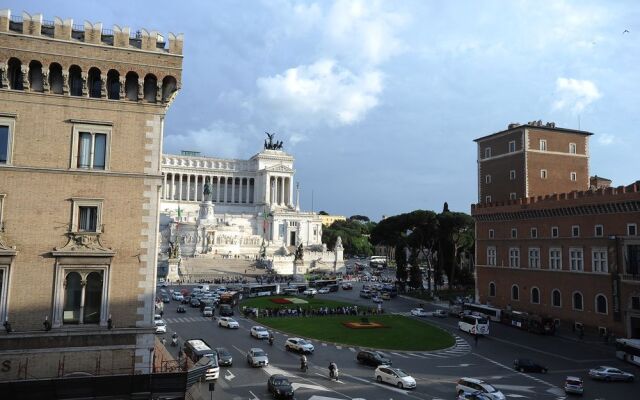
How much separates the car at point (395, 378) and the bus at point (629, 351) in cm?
2032

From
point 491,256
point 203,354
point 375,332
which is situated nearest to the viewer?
point 203,354

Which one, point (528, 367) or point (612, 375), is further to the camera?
point (528, 367)

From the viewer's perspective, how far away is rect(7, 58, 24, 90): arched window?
66.3 feet

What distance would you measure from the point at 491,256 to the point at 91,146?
57.5 metres

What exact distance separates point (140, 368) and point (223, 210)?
15408cm

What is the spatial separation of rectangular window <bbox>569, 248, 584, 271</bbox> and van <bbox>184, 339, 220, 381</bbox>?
38.4 meters

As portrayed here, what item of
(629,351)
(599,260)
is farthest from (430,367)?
(599,260)

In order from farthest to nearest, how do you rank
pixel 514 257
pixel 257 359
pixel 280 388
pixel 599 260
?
Result: 1. pixel 514 257
2. pixel 599 260
3. pixel 257 359
4. pixel 280 388

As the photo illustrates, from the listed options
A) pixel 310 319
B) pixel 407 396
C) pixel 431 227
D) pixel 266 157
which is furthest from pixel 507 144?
pixel 266 157

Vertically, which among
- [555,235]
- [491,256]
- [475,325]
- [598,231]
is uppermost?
[598,231]

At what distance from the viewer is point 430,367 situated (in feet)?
125

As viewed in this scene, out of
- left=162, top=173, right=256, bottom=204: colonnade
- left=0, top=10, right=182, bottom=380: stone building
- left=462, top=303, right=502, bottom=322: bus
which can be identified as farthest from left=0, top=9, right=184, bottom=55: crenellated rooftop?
left=162, top=173, right=256, bottom=204: colonnade

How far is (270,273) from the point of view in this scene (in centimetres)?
10762

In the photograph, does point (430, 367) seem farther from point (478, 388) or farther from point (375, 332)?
point (375, 332)
